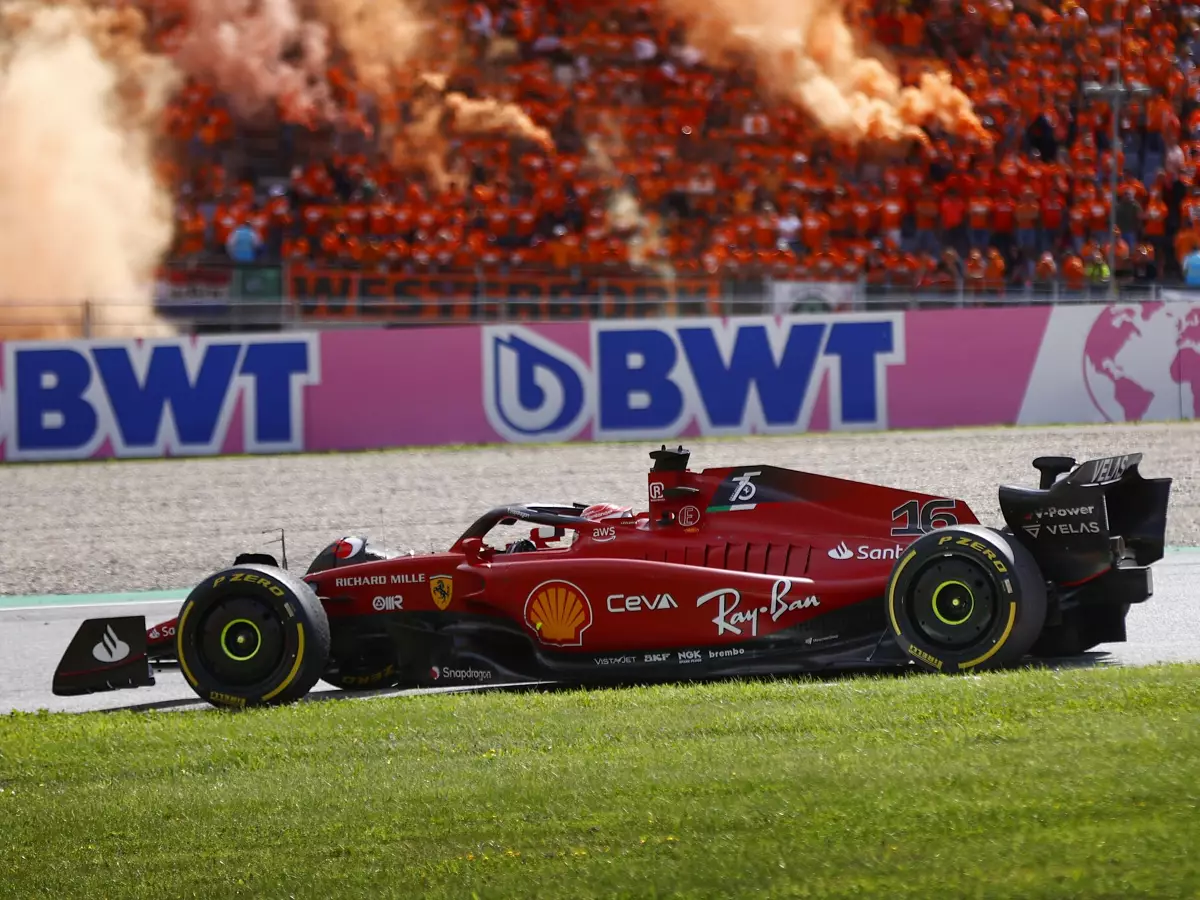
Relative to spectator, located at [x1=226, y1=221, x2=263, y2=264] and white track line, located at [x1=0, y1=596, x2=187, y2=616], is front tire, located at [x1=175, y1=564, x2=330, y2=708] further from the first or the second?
spectator, located at [x1=226, y1=221, x2=263, y2=264]

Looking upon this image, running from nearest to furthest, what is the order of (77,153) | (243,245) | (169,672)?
1. (169,672)
2. (243,245)
3. (77,153)

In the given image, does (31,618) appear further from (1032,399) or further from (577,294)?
(1032,399)

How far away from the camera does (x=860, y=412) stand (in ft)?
62.8

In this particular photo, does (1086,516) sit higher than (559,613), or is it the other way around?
(1086,516)

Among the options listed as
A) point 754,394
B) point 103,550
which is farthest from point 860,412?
point 103,550

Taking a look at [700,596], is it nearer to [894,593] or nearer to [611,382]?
[894,593]

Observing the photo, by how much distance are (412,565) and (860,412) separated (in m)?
12.2

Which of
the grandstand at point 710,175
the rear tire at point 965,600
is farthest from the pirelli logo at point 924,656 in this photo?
the grandstand at point 710,175

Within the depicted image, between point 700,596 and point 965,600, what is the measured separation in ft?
3.59

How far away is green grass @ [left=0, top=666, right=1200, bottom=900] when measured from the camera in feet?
13.8

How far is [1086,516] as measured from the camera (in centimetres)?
682

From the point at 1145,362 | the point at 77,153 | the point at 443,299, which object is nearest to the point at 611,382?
the point at 443,299

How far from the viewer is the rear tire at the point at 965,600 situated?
263 inches

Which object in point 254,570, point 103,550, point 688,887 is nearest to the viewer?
point 688,887
